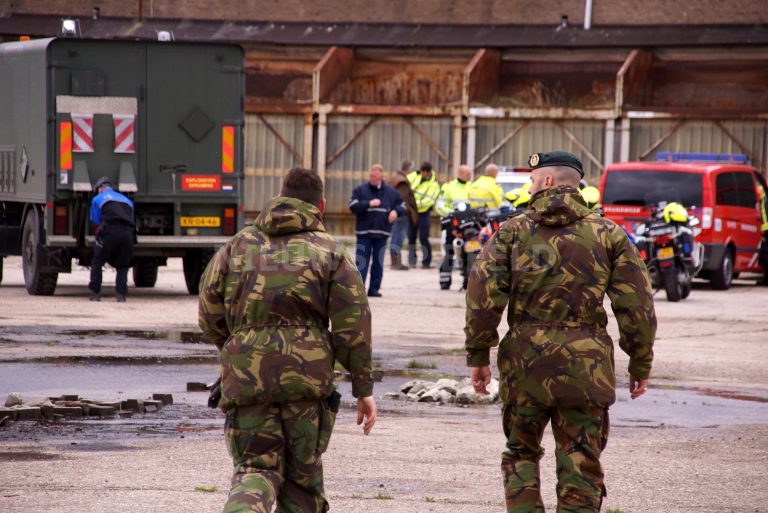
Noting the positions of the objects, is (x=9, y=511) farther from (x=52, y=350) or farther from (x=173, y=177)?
(x=173, y=177)

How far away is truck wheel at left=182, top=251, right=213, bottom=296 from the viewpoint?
1889 cm

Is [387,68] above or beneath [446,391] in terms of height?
above

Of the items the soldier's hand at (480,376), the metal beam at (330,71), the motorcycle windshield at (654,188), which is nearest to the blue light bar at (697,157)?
the motorcycle windshield at (654,188)

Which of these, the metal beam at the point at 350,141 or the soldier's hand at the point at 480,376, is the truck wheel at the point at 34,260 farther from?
the metal beam at the point at 350,141

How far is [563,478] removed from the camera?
5.84 m

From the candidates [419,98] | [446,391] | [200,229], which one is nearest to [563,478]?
[446,391]

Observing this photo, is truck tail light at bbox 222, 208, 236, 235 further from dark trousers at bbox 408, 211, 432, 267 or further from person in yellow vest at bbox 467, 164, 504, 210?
dark trousers at bbox 408, 211, 432, 267

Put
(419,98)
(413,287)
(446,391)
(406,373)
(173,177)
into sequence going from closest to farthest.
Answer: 1. (446,391)
2. (406,373)
3. (173,177)
4. (413,287)
5. (419,98)

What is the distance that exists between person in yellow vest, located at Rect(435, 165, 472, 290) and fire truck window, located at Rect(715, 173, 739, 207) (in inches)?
150

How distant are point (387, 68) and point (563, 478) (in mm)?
31499

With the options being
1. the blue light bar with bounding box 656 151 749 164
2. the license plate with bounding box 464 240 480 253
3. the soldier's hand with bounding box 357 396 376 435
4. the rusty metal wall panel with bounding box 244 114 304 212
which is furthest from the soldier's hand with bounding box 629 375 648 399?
the rusty metal wall panel with bounding box 244 114 304 212

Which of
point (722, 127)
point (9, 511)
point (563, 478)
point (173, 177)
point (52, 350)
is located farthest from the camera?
point (722, 127)

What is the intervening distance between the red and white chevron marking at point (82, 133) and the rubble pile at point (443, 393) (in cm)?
839

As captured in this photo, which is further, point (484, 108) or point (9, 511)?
point (484, 108)
